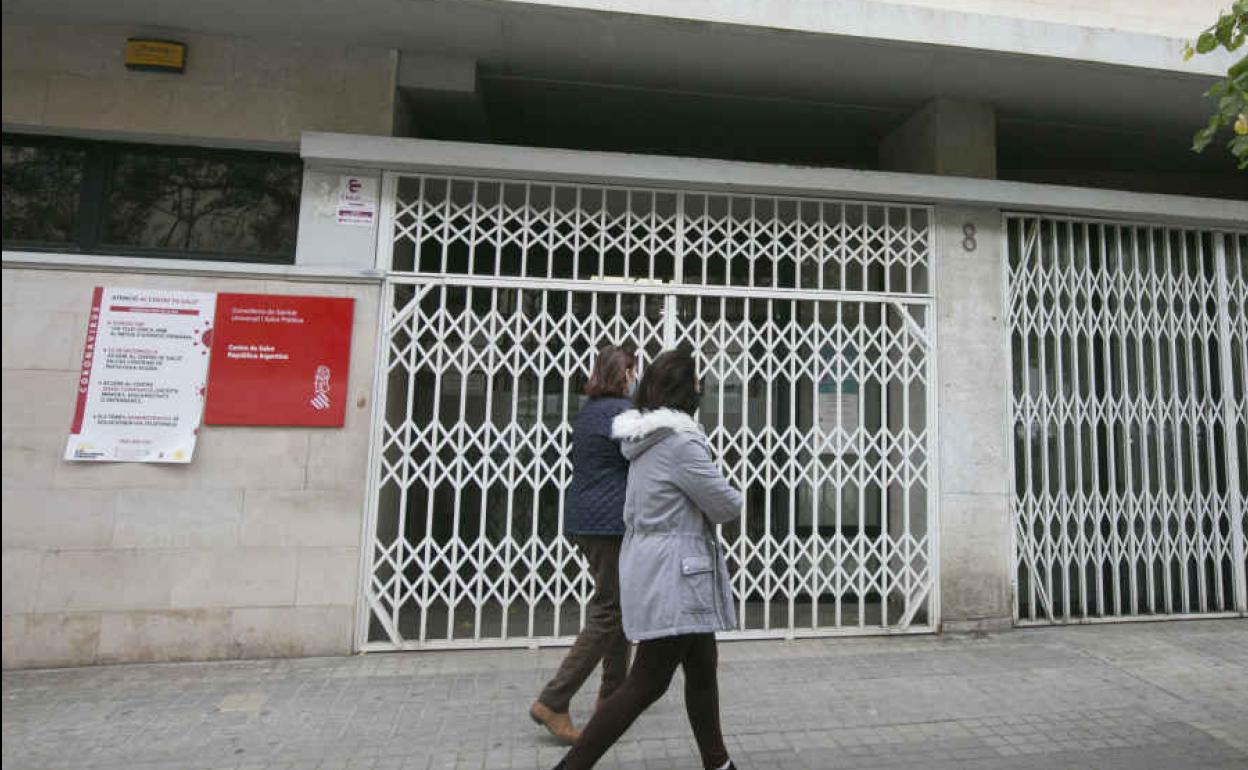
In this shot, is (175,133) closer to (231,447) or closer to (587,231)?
(231,447)

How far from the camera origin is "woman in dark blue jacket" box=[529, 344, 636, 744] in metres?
3.54

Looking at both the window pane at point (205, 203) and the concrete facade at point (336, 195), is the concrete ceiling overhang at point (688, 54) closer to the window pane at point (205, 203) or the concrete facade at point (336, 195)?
the concrete facade at point (336, 195)

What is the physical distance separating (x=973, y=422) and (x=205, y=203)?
5732mm

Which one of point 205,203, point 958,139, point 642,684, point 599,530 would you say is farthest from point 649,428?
point 958,139

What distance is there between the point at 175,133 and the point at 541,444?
10.6 feet

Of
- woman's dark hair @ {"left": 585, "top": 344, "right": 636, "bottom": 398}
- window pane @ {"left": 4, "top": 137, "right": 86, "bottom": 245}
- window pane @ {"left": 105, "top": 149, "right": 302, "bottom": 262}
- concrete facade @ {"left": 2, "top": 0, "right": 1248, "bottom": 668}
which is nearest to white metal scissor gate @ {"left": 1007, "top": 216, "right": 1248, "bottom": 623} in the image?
concrete facade @ {"left": 2, "top": 0, "right": 1248, "bottom": 668}

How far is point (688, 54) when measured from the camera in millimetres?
5238

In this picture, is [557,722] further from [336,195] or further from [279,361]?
[336,195]

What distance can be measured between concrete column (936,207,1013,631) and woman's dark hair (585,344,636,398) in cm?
297

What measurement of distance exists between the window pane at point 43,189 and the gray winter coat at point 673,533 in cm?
448

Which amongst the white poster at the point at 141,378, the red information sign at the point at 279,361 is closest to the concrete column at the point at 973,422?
the red information sign at the point at 279,361

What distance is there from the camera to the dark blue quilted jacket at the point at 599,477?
11.6 feet

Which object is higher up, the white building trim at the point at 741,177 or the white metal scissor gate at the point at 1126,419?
the white building trim at the point at 741,177

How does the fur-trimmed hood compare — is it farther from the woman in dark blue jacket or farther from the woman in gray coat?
the woman in dark blue jacket
